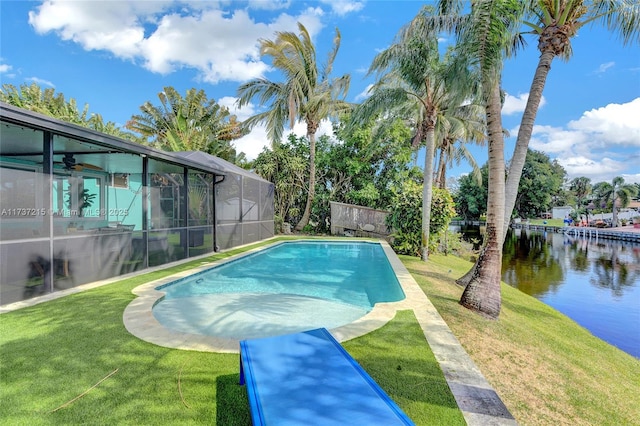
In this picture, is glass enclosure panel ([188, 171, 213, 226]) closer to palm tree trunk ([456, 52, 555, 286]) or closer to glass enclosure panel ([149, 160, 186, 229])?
glass enclosure panel ([149, 160, 186, 229])

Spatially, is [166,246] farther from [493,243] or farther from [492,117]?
[492,117]

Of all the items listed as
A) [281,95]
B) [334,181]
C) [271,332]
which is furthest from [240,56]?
[271,332]

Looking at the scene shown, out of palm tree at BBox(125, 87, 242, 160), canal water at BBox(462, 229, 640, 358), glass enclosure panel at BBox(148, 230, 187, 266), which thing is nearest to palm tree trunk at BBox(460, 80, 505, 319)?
canal water at BBox(462, 229, 640, 358)

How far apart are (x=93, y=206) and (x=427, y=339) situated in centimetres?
901

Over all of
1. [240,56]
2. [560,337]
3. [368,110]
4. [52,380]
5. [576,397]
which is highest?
[240,56]

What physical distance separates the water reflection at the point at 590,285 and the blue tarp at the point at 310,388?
7878mm

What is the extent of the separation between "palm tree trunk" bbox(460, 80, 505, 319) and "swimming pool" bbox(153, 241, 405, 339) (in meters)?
1.40

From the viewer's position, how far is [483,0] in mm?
5711

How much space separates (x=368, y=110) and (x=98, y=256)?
8.86 meters

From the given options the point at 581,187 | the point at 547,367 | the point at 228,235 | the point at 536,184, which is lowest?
the point at 547,367

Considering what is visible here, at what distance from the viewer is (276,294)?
23.1ft

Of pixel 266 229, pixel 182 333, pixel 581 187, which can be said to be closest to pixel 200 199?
pixel 266 229

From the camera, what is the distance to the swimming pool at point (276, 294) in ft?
16.1

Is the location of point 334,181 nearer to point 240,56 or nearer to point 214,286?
point 240,56
